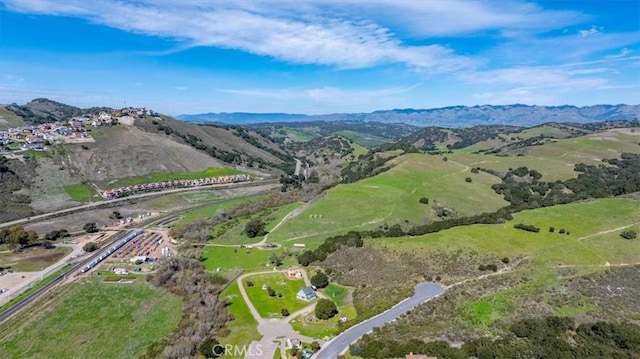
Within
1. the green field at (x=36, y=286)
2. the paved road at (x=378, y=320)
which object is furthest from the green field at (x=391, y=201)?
the green field at (x=36, y=286)

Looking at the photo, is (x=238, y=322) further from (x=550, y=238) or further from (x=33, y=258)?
(x=33, y=258)

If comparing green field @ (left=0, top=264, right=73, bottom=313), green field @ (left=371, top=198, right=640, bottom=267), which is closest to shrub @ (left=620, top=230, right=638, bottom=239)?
green field @ (left=371, top=198, right=640, bottom=267)

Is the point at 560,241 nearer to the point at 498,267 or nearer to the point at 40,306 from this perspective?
the point at 498,267

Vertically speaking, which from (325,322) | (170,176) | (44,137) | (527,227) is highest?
(44,137)

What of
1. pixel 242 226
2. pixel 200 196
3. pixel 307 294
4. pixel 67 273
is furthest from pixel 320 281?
pixel 200 196

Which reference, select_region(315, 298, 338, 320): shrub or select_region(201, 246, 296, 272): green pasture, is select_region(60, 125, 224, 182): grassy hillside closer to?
select_region(201, 246, 296, 272): green pasture

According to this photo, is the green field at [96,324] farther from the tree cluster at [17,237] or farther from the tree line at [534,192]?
the tree cluster at [17,237]
